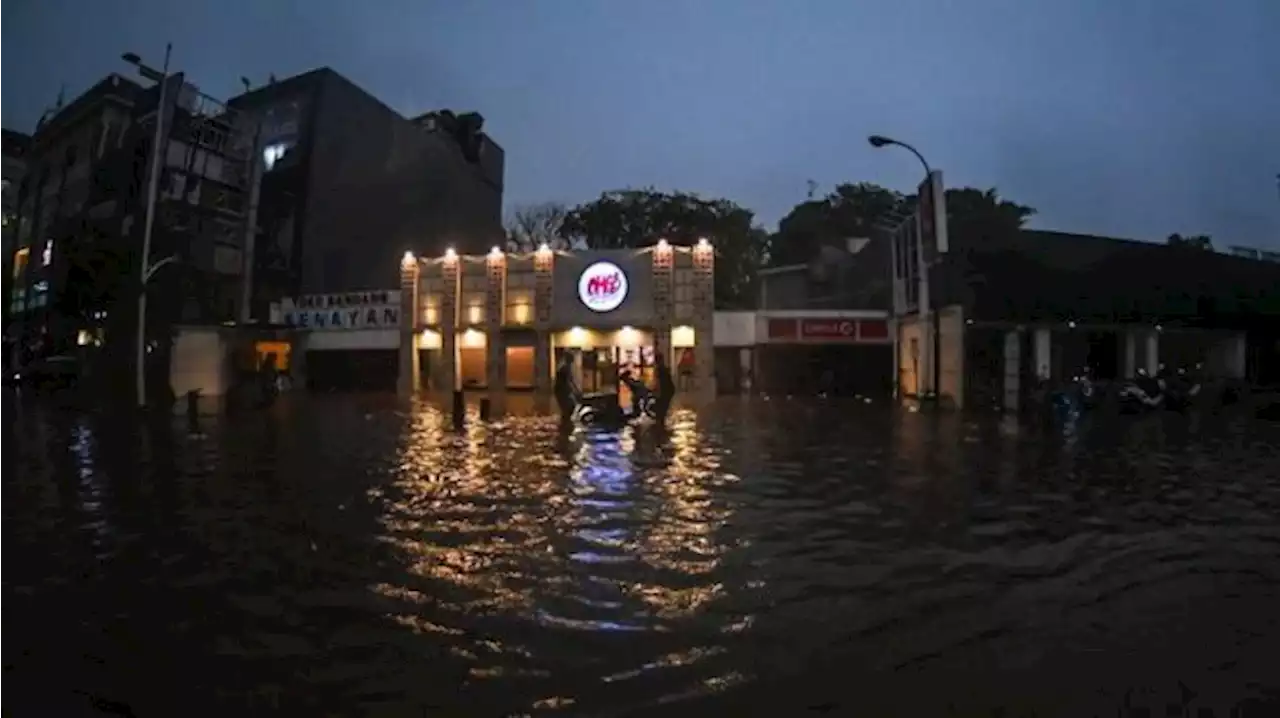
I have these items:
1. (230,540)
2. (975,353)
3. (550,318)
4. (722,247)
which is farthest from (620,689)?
(722,247)

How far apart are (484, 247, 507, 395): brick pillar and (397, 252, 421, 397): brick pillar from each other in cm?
441

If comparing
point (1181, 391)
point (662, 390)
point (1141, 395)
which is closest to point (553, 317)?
point (662, 390)

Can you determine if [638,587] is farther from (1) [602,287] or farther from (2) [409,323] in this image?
(2) [409,323]

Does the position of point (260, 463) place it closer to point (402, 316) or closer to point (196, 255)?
point (402, 316)

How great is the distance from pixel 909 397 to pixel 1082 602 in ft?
100

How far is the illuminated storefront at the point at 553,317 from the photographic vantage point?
41750 millimetres

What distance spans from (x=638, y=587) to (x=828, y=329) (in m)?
36.5

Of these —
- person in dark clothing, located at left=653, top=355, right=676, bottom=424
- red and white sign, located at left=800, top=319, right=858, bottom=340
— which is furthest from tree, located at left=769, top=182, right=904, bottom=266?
person in dark clothing, located at left=653, top=355, right=676, bottom=424

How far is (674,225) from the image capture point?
185 feet

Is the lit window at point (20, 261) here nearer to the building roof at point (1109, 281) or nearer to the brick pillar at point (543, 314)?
the brick pillar at point (543, 314)

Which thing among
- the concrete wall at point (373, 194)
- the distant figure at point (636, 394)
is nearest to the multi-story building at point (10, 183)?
the concrete wall at point (373, 194)

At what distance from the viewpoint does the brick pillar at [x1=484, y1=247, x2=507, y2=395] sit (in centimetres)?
4456

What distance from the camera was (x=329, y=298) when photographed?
1895 inches

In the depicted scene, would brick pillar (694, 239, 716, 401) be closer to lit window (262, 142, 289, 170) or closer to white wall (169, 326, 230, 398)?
white wall (169, 326, 230, 398)
